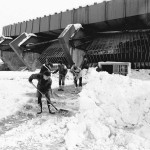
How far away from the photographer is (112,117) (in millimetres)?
4941

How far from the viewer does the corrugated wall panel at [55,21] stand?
21741mm

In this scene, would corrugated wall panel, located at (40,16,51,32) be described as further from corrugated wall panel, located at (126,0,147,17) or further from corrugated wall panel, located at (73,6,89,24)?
corrugated wall panel, located at (126,0,147,17)

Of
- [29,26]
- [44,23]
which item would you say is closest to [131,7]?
[44,23]

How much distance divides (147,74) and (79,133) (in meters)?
11.8

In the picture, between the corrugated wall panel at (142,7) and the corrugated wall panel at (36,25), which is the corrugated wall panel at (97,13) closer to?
the corrugated wall panel at (142,7)

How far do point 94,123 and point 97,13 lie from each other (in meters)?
15.8

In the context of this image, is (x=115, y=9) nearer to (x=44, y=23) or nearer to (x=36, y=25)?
(x=44, y=23)

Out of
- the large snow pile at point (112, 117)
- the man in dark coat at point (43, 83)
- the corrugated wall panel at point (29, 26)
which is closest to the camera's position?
the large snow pile at point (112, 117)

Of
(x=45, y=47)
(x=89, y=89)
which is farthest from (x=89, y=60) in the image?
(x=89, y=89)

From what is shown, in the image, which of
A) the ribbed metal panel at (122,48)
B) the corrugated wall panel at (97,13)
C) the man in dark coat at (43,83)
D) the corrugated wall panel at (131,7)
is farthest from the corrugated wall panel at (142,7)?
the man in dark coat at (43,83)

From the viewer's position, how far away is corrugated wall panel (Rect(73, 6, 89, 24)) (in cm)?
1920

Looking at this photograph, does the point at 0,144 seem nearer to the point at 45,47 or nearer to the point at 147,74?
the point at 147,74

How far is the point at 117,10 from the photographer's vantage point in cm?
1708

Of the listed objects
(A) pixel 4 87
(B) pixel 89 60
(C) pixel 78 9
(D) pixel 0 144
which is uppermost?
(C) pixel 78 9
